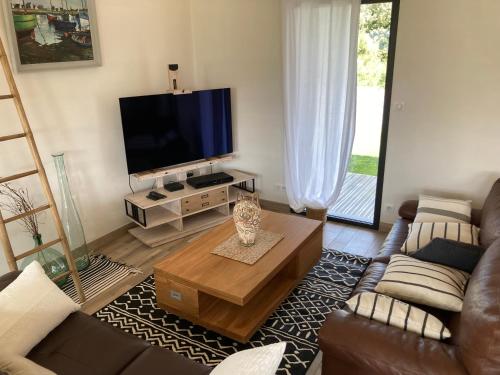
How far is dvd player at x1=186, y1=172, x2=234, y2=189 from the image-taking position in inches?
161

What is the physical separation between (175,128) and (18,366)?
8.85ft

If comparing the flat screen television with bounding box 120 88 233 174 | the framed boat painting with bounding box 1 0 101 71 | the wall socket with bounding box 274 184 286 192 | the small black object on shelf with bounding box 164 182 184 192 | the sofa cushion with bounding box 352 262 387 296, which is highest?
the framed boat painting with bounding box 1 0 101 71

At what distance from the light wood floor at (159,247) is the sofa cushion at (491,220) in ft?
3.55

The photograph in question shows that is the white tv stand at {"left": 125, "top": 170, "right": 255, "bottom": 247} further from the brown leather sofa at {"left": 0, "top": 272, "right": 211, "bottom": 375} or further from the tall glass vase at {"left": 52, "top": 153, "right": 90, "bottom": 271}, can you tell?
the brown leather sofa at {"left": 0, "top": 272, "right": 211, "bottom": 375}

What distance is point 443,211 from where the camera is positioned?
305cm

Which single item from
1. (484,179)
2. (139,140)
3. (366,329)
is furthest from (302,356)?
(139,140)

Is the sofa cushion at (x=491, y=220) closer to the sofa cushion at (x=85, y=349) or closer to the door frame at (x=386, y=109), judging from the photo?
the door frame at (x=386, y=109)

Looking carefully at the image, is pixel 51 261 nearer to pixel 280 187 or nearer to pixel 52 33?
pixel 52 33

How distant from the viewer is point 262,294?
281 centimetres

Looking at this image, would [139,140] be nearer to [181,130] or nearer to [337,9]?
[181,130]

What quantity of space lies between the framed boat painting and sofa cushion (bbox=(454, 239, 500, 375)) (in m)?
3.27

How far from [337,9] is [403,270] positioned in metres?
2.32

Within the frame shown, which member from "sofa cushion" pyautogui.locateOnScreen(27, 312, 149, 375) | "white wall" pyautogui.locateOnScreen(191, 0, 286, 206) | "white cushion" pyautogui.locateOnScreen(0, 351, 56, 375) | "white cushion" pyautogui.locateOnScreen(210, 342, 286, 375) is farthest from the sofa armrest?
"white wall" pyautogui.locateOnScreen(191, 0, 286, 206)

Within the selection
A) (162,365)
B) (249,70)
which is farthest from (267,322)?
(249,70)
